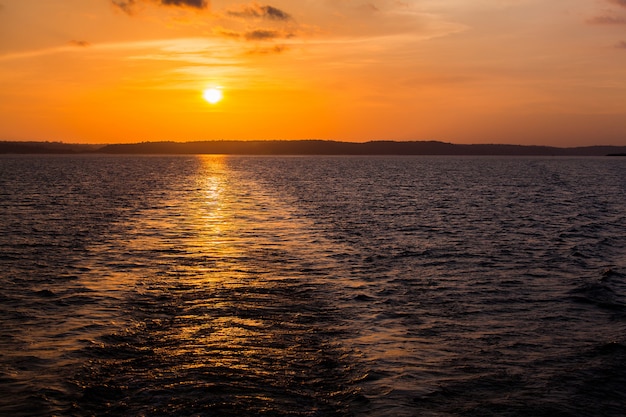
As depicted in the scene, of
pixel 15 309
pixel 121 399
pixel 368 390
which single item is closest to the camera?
pixel 121 399

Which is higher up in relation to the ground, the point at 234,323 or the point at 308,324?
the point at 234,323

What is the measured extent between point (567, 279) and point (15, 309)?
68.4 ft

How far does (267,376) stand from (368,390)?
7.28 ft

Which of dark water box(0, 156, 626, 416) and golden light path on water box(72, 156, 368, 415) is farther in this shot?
golden light path on water box(72, 156, 368, 415)

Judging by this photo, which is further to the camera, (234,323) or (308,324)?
(308,324)

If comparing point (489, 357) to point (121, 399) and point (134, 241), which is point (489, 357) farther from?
point (134, 241)

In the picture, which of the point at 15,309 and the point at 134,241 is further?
the point at 134,241

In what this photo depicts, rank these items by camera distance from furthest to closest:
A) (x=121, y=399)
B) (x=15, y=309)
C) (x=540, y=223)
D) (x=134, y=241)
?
(x=540, y=223) → (x=134, y=241) → (x=15, y=309) → (x=121, y=399)

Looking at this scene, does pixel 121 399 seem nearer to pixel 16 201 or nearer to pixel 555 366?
pixel 555 366

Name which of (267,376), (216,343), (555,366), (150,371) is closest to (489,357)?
(555,366)

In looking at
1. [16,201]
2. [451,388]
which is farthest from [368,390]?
[16,201]

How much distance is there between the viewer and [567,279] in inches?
987

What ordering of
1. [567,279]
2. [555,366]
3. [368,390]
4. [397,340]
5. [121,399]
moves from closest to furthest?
[121,399] → [368,390] → [555,366] → [397,340] → [567,279]

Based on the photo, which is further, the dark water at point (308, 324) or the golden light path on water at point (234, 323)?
the golden light path on water at point (234, 323)
